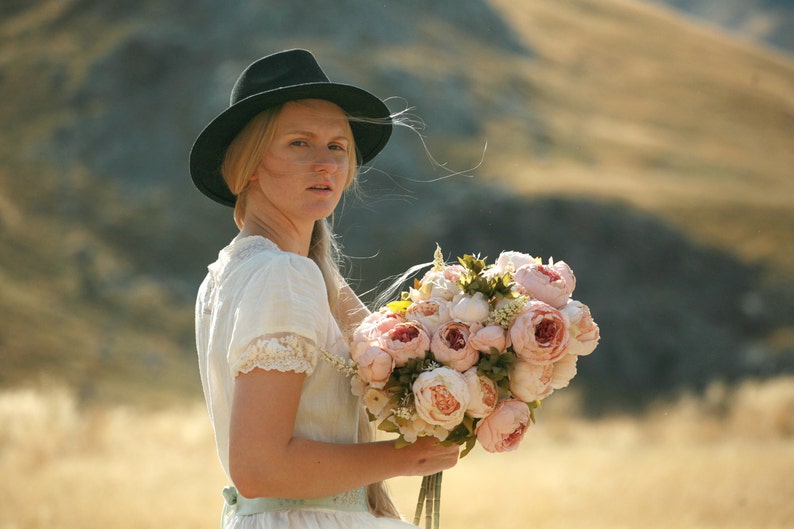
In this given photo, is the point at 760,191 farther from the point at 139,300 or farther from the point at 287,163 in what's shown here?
the point at 287,163

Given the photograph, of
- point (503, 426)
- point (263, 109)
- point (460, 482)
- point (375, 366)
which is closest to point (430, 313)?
point (375, 366)

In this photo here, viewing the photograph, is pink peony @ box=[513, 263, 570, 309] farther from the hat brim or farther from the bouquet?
the hat brim

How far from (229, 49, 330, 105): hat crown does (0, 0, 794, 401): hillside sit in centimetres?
2952

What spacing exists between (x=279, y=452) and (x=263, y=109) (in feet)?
3.92

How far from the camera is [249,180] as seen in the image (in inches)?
148

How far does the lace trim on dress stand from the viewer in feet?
10.3

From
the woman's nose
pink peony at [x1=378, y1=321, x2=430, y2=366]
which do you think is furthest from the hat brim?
pink peony at [x1=378, y1=321, x2=430, y2=366]

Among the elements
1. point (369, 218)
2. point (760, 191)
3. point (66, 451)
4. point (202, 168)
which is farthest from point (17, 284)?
point (202, 168)

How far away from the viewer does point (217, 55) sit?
56469mm

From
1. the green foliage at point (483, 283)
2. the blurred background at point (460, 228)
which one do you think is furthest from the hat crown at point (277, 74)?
the blurred background at point (460, 228)

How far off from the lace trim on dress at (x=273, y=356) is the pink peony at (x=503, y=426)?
0.62 metres

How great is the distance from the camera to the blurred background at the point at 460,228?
1281cm

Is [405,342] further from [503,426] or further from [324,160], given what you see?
[324,160]

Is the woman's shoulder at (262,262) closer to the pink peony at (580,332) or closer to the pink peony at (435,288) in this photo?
the pink peony at (435,288)
